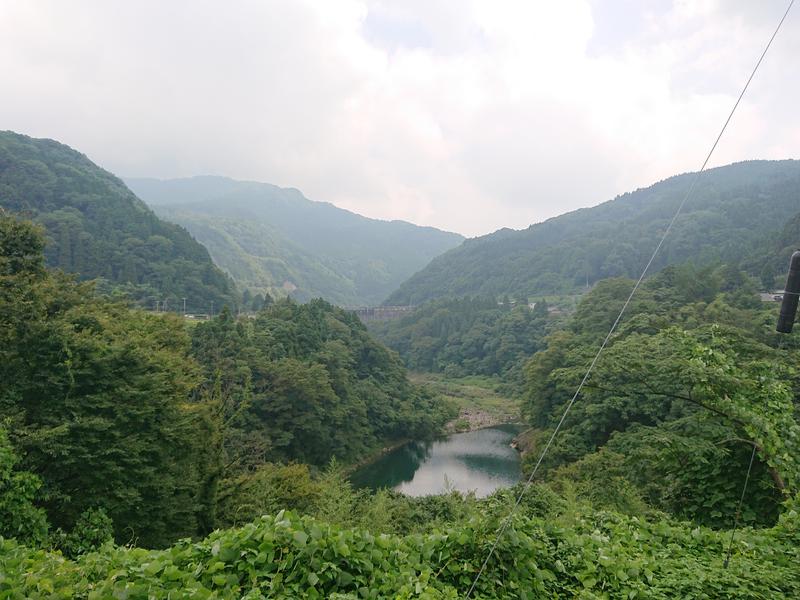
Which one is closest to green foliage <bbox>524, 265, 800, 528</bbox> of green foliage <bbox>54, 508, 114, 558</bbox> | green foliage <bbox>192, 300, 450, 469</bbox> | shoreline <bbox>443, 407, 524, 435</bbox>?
shoreline <bbox>443, 407, 524, 435</bbox>

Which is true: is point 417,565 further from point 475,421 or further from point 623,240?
point 623,240

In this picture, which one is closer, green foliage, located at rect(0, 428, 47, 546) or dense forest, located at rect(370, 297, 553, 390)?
green foliage, located at rect(0, 428, 47, 546)

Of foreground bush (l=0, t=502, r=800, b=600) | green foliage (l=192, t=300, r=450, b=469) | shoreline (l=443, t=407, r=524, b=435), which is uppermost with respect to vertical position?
foreground bush (l=0, t=502, r=800, b=600)

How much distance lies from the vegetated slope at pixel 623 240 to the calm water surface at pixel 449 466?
4539cm

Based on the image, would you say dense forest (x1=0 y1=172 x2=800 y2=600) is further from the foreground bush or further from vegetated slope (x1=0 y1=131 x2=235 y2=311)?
vegetated slope (x1=0 y1=131 x2=235 y2=311)

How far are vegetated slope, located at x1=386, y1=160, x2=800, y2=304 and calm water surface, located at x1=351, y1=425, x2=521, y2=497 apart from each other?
4539 centimetres

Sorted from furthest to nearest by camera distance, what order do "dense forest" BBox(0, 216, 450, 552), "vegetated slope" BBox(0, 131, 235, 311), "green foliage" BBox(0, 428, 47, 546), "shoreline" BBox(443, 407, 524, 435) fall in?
1. "vegetated slope" BBox(0, 131, 235, 311)
2. "shoreline" BBox(443, 407, 524, 435)
3. "dense forest" BBox(0, 216, 450, 552)
4. "green foliage" BBox(0, 428, 47, 546)

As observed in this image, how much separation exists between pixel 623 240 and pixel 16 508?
111m

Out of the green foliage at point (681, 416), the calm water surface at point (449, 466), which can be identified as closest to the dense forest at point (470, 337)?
the calm water surface at point (449, 466)

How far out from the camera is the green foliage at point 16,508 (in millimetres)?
6727

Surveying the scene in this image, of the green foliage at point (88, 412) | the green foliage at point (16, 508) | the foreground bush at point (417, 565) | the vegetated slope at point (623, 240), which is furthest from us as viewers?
the vegetated slope at point (623, 240)

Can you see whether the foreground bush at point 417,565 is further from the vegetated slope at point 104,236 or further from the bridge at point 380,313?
the bridge at point 380,313

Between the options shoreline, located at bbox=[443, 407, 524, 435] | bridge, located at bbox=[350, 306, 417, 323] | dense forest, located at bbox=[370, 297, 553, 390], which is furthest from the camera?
bridge, located at bbox=[350, 306, 417, 323]

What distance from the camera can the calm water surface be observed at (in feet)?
85.3
